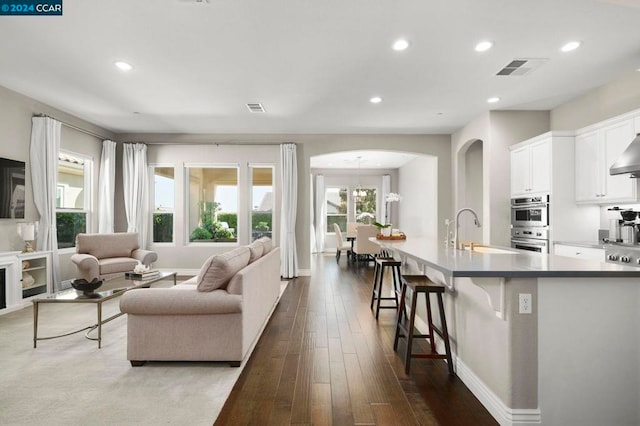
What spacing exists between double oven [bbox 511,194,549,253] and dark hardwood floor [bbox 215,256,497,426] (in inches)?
95.8

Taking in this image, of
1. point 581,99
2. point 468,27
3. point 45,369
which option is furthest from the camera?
point 581,99

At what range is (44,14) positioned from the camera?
114 inches

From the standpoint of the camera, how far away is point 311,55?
12.0 feet

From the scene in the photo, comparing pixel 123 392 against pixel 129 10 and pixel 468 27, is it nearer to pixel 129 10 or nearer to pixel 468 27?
pixel 129 10

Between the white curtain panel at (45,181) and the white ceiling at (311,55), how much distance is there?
45 centimetres

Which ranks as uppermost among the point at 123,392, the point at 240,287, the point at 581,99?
the point at 581,99

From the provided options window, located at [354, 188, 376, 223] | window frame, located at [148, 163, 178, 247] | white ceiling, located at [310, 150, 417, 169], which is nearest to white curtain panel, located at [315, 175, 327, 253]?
white ceiling, located at [310, 150, 417, 169]

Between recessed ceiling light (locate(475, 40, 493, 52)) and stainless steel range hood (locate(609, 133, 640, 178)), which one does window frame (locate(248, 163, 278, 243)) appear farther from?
stainless steel range hood (locate(609, 133, 640, 178))

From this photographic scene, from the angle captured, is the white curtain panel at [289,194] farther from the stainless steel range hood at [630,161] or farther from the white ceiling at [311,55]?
the stainless steel range hood at [630,161]

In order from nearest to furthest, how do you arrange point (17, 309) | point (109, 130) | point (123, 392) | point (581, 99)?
point (123, 392) → point (17, 309) → point (581, 99) → point (109, 130)

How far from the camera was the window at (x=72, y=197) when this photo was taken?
18.8ft

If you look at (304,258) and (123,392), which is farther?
(304,258)

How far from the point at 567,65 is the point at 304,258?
510 cm

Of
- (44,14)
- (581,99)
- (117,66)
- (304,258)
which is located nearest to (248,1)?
(44,14)
